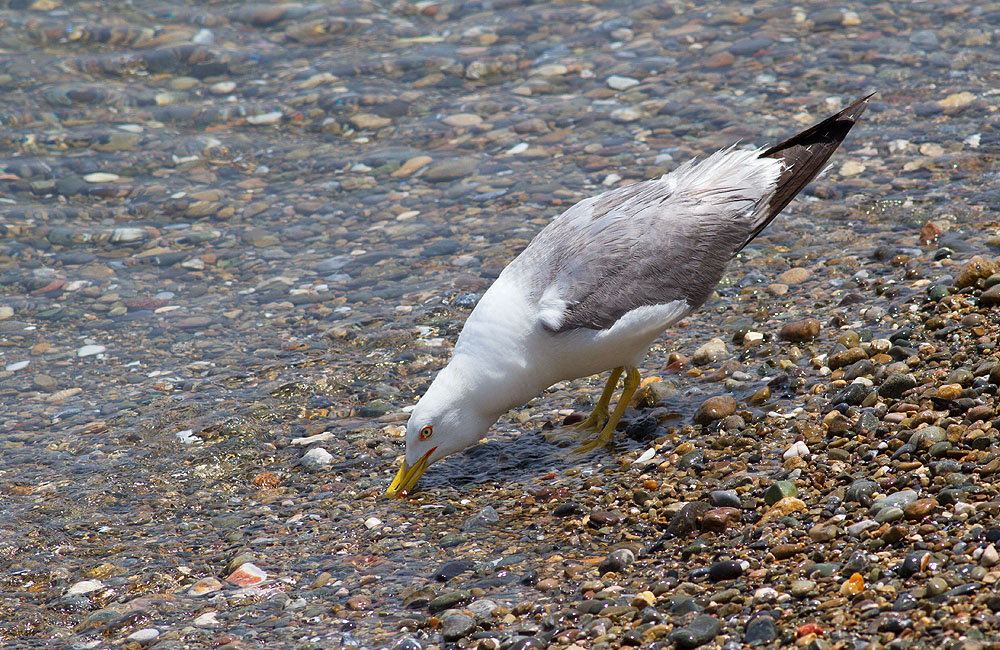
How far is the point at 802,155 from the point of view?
606 centimetres

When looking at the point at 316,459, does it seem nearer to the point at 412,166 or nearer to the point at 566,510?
the point at 566,510

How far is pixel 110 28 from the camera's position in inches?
500

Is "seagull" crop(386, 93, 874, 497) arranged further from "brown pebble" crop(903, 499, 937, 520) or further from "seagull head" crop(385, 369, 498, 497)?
"brown pebble" crop(903, 499, 937, 520)

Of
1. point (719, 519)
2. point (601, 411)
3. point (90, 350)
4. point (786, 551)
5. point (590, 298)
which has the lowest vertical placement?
point (90, 350)

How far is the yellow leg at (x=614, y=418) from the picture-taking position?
18.8ft

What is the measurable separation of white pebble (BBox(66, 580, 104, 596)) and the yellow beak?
5.04ft

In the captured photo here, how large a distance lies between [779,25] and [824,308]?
6582mm

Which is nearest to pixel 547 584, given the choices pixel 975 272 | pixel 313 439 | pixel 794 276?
pixel 313 439

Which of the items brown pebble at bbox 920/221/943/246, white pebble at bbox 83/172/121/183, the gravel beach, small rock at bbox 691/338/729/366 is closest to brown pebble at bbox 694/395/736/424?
the gravel beach

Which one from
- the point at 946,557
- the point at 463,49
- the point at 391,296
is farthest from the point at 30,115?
the point at 946,557

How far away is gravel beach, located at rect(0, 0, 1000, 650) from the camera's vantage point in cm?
431

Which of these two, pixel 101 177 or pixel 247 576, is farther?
pixel 101 177

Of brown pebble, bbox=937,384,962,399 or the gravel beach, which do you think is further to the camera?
brown pebble, bbox=937,384,962,399

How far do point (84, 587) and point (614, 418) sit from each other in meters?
2.95
